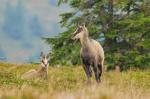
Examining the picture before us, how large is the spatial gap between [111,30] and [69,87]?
89.4 feet

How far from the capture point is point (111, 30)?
43.5 metres

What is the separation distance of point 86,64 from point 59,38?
25965 millimetres

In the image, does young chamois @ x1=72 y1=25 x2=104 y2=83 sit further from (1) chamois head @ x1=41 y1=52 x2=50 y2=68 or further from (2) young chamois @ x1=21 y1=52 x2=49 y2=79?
(1) chamois head @ x1=41 y1=52 x2=50 y2=68

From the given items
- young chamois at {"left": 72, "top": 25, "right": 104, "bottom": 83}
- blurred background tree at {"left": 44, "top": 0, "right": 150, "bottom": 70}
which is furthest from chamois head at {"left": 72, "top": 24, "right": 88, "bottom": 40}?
blurred background tree at {"left": 44, "top": 0, "right": 150, "bottom": 70}

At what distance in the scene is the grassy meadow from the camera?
920 cm

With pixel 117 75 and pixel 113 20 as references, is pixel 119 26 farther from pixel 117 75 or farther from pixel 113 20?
pixel 117 75

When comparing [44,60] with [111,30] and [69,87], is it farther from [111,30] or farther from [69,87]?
[111,30]

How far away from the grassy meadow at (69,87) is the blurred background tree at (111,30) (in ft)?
46.1

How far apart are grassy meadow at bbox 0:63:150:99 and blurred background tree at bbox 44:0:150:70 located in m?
14.0

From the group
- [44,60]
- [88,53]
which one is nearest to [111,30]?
[44,60]

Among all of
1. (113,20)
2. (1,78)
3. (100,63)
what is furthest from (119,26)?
(1,78)

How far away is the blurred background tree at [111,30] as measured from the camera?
42.0 metres

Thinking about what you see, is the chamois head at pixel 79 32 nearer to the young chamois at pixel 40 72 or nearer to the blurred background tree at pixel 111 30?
the young chamois at pixel 40 72

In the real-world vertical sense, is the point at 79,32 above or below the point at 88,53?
above
